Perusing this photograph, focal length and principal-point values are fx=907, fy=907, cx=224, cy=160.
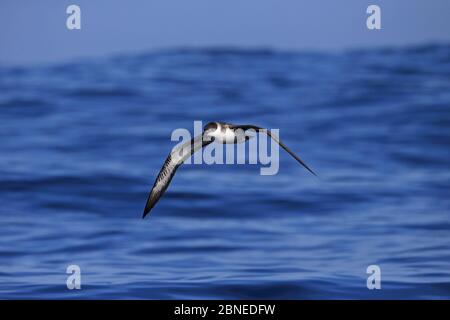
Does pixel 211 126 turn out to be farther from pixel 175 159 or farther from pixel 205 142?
pixel 175 159

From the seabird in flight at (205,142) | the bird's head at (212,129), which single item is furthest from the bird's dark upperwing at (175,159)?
the bird's head at (212,129)

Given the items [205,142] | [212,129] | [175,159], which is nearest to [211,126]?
[212,129]

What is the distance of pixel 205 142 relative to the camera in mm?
11914

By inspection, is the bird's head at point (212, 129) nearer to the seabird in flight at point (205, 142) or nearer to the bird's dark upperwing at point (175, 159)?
the seabird in flight at point (205, 142)

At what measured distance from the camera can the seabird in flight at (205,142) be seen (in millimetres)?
11083

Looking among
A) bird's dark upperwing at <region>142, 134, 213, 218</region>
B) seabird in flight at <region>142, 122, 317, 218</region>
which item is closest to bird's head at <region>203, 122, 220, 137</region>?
seabird in flight at <region>142, 122, 317, 218</region>

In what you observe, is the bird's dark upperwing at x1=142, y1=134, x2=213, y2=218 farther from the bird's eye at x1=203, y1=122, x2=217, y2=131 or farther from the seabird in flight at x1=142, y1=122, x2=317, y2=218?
the bird's eye at x1=203, y1=122, x2=217, y2=131

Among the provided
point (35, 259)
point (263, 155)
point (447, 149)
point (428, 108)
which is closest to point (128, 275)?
point (35, 259)

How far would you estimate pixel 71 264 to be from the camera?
16031 millimetres

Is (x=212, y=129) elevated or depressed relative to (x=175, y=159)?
elevated

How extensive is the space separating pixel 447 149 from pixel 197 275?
2194cm

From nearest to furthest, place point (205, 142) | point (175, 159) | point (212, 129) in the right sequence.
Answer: point (212, 129) → point (205, 142) → point (175, 159)

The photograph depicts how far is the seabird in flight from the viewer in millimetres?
11083

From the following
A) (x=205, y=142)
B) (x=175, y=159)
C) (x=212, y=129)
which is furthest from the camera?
(x=175, y=159)
